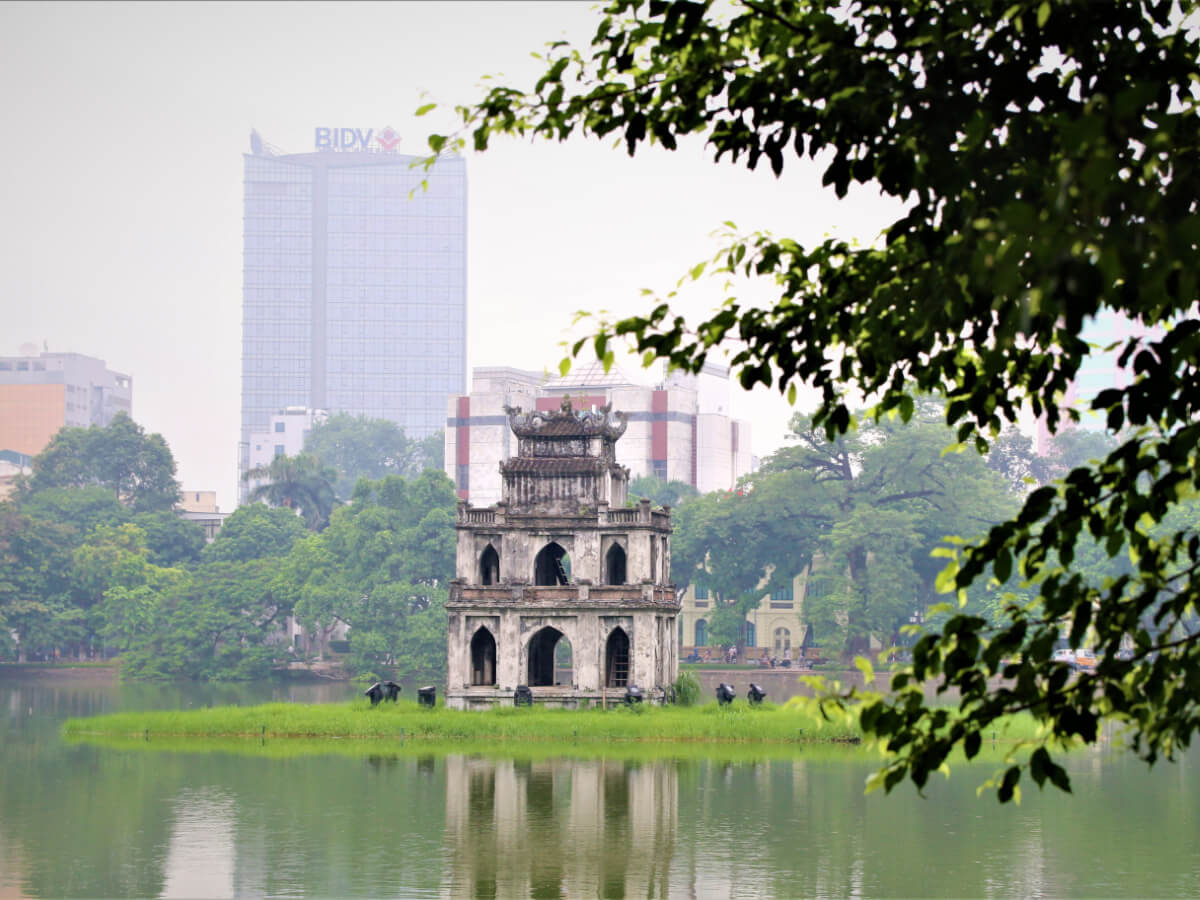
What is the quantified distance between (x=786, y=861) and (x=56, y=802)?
12892mm

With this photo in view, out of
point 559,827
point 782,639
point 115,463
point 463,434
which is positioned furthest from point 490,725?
point 463,434

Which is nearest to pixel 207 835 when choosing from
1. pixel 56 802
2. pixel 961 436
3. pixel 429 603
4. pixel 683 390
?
pixel 56 802

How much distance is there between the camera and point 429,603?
82.0 meters

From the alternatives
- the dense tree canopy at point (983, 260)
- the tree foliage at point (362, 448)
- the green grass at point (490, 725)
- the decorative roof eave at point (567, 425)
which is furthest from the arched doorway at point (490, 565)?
the tree foliage at point (362, 448)

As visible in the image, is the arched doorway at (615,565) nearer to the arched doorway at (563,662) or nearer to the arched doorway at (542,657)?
the arched doorway at (542,657)

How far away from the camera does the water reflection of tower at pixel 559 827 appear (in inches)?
832

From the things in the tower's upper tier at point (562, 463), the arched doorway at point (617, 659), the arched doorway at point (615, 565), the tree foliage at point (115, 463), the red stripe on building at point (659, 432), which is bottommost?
the arched doorway at point (617, 659)

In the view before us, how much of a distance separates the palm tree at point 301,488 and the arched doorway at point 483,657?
60206mm

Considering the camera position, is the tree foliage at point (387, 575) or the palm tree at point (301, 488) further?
the palm tree at point (301, 488)

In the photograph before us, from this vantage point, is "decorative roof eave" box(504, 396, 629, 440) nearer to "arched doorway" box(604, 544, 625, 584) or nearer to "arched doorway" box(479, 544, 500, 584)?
"arched doorway" box(604, 544, 625, 584)

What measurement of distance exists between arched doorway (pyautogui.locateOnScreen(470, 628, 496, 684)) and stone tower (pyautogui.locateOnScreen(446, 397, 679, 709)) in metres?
0.04

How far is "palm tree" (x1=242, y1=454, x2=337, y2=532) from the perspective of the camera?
10694 centimetres

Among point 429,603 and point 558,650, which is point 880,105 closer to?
point 429,603

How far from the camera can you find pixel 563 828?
25422mm
